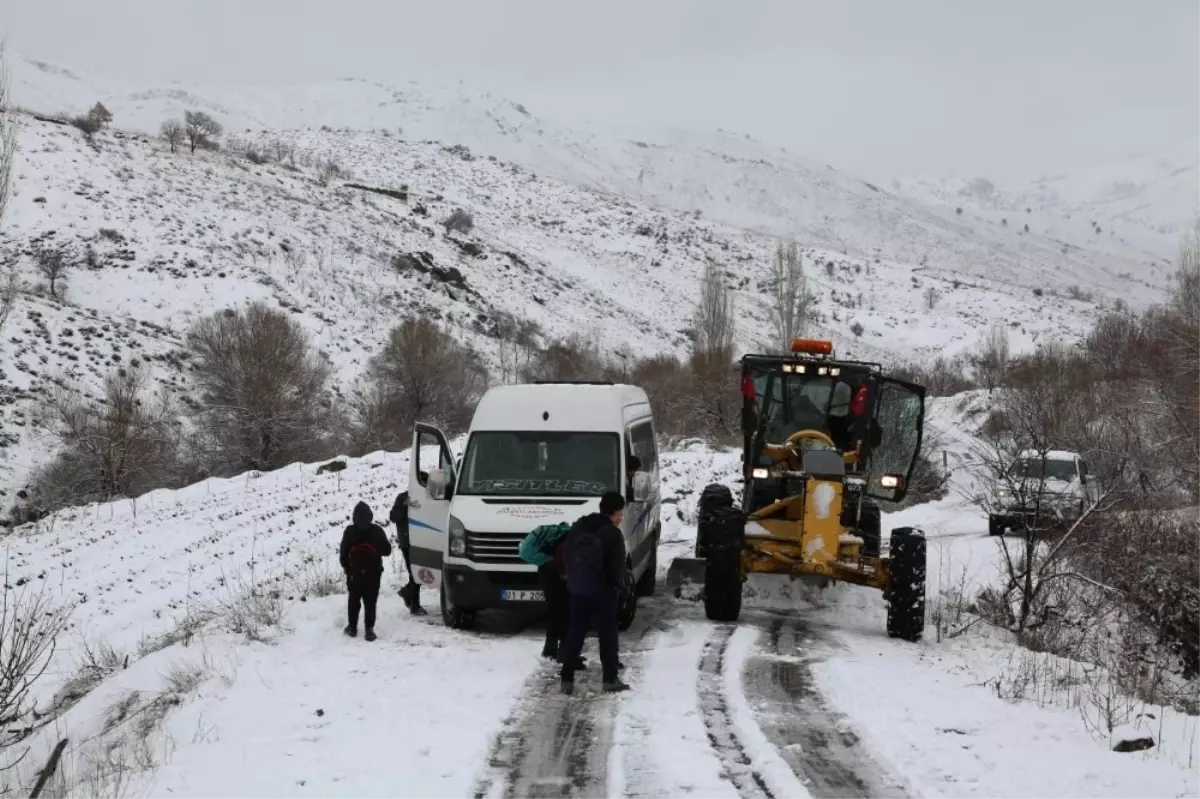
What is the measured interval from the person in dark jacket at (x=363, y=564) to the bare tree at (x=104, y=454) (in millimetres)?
23996

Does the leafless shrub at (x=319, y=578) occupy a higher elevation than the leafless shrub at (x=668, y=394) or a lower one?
lower

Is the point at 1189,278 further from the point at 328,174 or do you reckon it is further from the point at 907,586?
the point at 328,174

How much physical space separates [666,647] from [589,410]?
124 inches

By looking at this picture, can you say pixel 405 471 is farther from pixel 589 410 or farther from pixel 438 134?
pixel 438 134

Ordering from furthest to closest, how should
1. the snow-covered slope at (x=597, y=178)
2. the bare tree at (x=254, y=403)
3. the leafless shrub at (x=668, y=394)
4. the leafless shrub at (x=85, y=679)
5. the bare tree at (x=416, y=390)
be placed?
the snow-covered slope at (x=597, y=178), the bare tree at (x=416, y=390), the leafless shrub at (x=668, y=394), the bare tree at (x=254, y=403), the leafless shrub at (x=85, y=679)

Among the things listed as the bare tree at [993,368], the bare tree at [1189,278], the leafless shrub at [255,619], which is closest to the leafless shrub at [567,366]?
the bare tree at [993,368]

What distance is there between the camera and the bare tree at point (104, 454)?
3222cm

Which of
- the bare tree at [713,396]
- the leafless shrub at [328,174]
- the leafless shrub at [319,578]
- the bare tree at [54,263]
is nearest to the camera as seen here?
the leafless shrub at [319,578]

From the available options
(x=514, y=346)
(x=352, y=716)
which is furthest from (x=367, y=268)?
(x=352, y=716)

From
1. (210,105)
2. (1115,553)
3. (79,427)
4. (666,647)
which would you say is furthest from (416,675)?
(210,105)

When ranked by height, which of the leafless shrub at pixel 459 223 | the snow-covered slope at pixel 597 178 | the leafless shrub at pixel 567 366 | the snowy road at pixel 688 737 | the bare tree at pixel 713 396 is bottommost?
the snowy road at pixel 688 737

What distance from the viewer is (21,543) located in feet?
82.1

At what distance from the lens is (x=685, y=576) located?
13461mm

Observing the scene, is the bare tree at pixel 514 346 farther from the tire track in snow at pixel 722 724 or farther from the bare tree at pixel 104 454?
the tire track in snow at pixel 722 724
